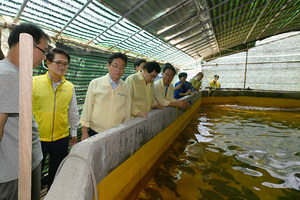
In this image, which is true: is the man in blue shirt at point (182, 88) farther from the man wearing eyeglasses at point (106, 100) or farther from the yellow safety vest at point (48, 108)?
the yellow safety vest at point (48, 108)

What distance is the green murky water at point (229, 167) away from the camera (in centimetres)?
235

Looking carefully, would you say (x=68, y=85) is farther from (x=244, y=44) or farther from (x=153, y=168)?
(x=244, y=44)

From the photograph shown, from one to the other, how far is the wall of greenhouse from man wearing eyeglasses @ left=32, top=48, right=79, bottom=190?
16.8 m

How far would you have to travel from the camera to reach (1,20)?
2652 mm

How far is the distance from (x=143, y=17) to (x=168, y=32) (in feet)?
6.69

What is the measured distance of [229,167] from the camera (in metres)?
3.01

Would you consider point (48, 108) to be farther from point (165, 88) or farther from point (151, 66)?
point (165, 88)

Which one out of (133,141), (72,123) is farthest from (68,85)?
(133,141)

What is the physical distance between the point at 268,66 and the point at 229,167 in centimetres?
1578

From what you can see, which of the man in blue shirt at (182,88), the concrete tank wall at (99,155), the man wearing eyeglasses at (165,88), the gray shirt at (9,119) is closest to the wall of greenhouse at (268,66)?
the man in blue shirt at (182,88)

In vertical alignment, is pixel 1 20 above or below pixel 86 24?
below

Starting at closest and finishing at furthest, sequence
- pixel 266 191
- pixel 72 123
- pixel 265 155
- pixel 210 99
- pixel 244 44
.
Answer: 1. pixel 266 191
2. pixel 72 123
3. pixel 265 155
4. pixel 210 99
5. pixel 244 44

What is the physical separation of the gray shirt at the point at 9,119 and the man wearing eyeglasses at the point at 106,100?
1.14 meters

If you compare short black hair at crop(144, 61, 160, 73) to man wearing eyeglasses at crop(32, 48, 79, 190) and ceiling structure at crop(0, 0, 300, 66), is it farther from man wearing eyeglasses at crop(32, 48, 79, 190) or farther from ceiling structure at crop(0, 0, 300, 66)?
ceiling structure at crop(0, 0, 300, 66)
